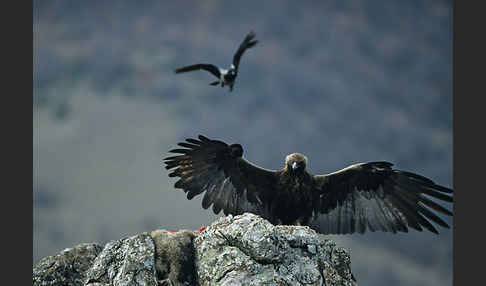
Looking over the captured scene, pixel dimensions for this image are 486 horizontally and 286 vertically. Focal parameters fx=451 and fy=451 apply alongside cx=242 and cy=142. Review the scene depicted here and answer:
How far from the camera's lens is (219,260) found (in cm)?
863

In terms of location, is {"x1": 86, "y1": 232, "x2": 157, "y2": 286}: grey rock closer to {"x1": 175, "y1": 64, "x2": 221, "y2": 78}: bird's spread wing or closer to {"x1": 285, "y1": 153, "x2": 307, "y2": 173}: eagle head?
{"x1": 285, "y1": 153, "x2": 307, "y2": 173}: eagle head

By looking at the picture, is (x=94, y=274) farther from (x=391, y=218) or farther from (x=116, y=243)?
(x=391, y=218)

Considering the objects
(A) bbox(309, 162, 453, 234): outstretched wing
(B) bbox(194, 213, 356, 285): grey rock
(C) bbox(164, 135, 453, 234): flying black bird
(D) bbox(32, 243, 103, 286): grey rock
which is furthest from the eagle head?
(D) bbox(32, 243, 103, 286): grey rock

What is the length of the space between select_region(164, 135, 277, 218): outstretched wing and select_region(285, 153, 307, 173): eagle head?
472 millimetres

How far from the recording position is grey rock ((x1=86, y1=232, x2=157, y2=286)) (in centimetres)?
855

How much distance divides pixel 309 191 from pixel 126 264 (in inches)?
180

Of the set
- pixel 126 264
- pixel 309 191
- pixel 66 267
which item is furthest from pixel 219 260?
pixel 66 267

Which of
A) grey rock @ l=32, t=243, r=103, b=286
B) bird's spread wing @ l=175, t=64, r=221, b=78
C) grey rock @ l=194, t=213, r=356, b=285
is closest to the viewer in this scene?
grey rock @ l=194, t=213, r=356, b=285

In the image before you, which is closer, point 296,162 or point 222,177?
point 296,162

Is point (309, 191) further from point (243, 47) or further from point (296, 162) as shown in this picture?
point (243, 47)

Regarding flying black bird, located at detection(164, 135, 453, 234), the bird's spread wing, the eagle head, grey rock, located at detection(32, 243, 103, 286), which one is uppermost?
the bird's spread wing

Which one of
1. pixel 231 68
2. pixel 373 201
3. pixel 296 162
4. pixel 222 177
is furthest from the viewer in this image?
pixel 231 68

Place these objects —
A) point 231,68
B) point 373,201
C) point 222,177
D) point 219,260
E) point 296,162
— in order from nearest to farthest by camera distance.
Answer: point 219,260 → point 296,162 → point 222,177 → point 373,201 → point 231,68

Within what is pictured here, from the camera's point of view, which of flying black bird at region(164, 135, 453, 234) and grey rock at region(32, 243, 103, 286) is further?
flying black bird at region(164, 135, 453, 234)
